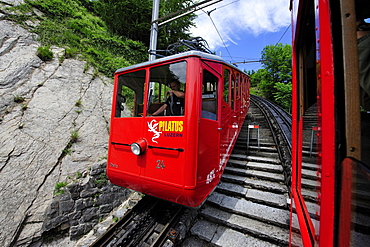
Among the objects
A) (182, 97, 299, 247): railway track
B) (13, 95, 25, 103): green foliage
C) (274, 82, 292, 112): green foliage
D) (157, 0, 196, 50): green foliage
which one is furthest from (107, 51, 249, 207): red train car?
(274, 82, 292, 112): green foliage

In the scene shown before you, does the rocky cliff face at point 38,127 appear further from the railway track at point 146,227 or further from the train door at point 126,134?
the train door at point 126,134

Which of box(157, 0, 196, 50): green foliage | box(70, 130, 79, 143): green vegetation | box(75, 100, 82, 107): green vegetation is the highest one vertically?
box(157, 0, 196, 50): green foliage

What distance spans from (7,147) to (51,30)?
289 inches

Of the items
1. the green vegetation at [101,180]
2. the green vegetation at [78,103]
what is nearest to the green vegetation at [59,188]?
the green vegetation at [101,180]

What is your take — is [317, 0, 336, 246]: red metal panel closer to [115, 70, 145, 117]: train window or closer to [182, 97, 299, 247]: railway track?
[182, 97, 299, 247]: railway track

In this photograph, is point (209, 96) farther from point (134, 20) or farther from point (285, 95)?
point (285, 95)

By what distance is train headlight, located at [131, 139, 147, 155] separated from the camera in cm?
277

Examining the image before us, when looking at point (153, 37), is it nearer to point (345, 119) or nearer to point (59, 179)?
point (59, 179)

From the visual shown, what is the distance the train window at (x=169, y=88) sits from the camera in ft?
9.34

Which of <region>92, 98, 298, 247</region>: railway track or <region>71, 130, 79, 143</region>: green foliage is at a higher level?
<region>71, 130, 79, 143</region>: green foliage

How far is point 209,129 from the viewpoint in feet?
9.61

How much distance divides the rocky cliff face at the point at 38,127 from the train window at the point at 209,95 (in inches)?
154

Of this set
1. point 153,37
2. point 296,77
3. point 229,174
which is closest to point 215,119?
point 296,77

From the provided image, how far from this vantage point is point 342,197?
687 millimetres
